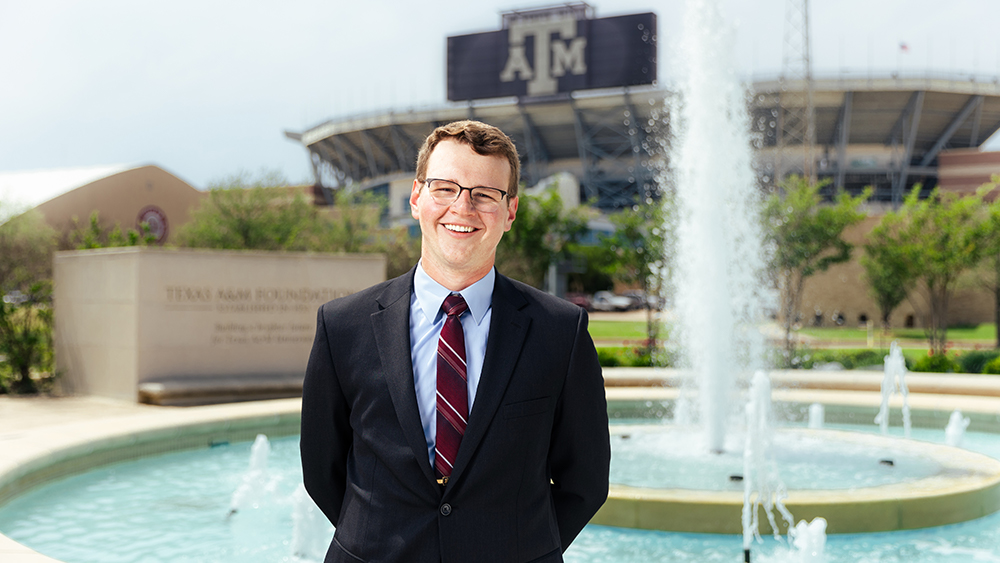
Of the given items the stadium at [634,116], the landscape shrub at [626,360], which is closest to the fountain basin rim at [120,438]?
the landscape shrub at [626,360]

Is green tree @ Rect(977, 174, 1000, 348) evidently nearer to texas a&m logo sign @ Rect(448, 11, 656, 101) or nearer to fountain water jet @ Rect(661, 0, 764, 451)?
fountain water jet @ Rect(661, 0, 764, 451)

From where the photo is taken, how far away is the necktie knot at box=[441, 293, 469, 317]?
1.97m

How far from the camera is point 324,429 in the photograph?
6.82 ft

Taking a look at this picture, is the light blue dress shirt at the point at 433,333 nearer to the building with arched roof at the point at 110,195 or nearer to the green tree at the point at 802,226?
the green tree at the point at 802,226

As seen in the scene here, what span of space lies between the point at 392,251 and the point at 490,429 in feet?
92.4

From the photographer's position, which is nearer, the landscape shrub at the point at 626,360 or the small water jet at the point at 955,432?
the small water jet at the point at 955,432

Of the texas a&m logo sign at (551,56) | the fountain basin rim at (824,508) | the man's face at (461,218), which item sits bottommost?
the fountain basin rim at (824,508)

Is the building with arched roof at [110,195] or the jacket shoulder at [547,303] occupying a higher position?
the building with arched roof at [110,195]

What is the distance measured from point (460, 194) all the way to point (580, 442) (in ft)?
2.30

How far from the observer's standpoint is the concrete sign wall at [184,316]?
1271 cm

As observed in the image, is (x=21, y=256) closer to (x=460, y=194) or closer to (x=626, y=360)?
(x=626, y=360)

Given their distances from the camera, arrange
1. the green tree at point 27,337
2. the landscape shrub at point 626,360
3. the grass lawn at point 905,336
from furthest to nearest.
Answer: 1. the grass lawn at point 905,336
2. the landscape shrub at point 626,360
3. the green tree at point 27,337

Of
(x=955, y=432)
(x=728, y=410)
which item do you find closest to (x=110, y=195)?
(x=728, y=410)

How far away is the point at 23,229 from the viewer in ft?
52.1
